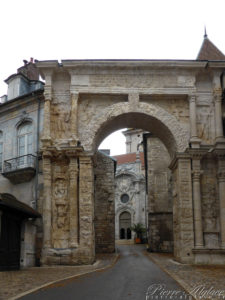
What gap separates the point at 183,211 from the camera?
13547mm

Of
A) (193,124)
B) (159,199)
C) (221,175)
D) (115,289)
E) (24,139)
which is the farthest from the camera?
(159,199)

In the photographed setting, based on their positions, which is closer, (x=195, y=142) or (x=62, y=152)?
(x=62, y=152)

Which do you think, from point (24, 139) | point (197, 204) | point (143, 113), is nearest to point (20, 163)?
point (24, 139)

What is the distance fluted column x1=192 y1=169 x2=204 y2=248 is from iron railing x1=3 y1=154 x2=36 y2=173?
6012 millimetres

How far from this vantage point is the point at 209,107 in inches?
580

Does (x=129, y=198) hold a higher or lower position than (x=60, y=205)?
higher

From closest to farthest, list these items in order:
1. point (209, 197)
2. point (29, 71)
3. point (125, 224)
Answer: point (209, 197) → point (29, 71) → point (125, 224)

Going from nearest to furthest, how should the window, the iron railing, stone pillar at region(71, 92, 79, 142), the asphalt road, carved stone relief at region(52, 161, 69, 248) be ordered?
the asphalt road → carved stone relief at region(52, 161, 69, 248) → stone pillar at region(71, 92, 79, 142) → the iron railing → the window

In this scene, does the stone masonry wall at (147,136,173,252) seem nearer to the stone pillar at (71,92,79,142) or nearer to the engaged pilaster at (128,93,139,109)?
the engaged pilaster at (128,93,139,109)

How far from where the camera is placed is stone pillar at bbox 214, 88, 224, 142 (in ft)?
46.2

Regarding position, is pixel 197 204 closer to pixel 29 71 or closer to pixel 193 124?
pixel 193 124

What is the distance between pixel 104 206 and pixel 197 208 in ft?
28.8

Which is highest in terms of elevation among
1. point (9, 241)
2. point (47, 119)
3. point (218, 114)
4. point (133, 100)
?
point (133, 100)

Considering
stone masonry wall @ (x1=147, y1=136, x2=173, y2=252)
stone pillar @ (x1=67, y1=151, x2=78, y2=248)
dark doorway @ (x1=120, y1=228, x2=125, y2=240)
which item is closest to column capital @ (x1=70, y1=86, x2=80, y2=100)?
stone pillar @ (x1=67, y1=151, x2=78, y2=248)
